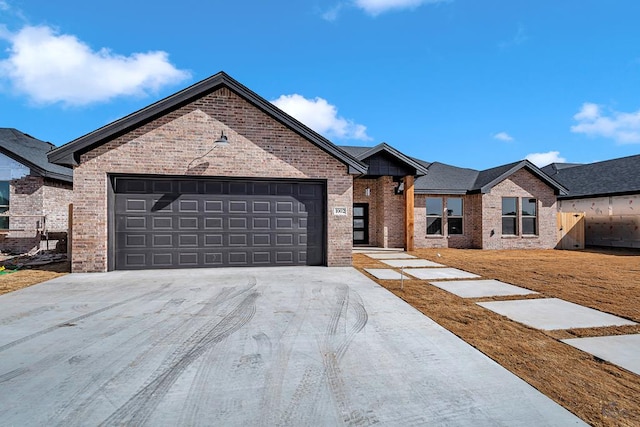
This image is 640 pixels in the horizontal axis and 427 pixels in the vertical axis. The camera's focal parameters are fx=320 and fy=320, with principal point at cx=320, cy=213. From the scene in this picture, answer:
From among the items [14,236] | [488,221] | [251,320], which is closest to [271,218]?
[251,320]

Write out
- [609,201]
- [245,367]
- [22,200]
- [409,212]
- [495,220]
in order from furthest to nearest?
1. [609,201]
2. [495,220]
3. [409,212]
4. [22,200]
5. [245,367]

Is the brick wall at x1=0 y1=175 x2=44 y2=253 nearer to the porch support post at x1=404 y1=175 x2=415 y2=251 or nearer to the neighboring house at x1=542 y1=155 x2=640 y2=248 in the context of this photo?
the porch support post at x1=404 y1=175 x2=415 y2=251

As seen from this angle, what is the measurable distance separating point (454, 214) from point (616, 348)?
48.1 ft

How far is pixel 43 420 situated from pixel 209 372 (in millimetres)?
1308

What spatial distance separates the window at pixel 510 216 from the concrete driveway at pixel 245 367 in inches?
572

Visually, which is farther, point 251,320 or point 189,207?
point 189,207

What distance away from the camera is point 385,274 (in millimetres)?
9125

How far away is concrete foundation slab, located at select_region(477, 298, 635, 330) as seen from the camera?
4.92m

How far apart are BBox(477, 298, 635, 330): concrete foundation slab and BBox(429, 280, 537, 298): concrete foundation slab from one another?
608mm

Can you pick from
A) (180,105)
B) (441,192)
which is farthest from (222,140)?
(441,192)

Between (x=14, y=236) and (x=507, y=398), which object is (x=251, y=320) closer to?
(x=507, y=398)

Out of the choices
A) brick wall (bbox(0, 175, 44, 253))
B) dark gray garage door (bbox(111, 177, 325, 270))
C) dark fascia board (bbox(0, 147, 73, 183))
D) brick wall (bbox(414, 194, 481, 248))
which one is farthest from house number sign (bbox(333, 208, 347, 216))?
brick wall (bbox(0, 175, 44, 253))

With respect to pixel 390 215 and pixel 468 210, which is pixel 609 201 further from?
pixel 390 215

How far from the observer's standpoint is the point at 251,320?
497 centimetres
